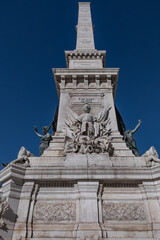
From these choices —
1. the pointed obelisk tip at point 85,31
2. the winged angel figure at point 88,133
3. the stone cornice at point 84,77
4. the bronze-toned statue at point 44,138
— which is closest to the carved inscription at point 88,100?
the winged angel figure at point 88,133

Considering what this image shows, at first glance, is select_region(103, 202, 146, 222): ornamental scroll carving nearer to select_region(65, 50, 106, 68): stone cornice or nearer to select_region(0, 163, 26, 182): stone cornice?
select_region(0, 163, 26, 182): stone cornice

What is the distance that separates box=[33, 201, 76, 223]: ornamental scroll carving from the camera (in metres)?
7.11

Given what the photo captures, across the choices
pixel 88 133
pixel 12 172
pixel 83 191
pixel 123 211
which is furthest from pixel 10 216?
pixel 88 133

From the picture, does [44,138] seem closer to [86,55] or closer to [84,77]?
[84,77]

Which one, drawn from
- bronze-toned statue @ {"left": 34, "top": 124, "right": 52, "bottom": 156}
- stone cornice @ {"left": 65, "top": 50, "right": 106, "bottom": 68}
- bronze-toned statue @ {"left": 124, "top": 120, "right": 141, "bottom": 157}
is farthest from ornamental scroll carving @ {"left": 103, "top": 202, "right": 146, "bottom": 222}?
stone cornice @ {"left": 65, "top": 50, "right": 106, "bottom": 68}

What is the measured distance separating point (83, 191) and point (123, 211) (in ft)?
5.28

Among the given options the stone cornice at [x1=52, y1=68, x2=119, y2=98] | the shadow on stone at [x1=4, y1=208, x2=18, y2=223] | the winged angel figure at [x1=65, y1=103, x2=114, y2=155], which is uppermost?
the stone cornice at [x1=52, y1=68, x2=119, y2=98]

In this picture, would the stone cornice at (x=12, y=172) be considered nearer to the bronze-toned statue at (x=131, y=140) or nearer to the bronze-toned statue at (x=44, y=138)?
the bronze-toned statue at (x=44, y=138)

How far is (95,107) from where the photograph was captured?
11961 mm

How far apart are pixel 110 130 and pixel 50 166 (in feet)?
12.9

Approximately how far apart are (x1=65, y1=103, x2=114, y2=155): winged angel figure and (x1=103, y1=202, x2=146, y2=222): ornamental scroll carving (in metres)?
2.38

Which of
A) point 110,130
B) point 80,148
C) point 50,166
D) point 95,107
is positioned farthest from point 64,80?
point 50,166

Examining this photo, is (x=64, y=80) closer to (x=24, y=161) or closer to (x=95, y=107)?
(x=95, y=107)

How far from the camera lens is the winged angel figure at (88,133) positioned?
9.02 metres
